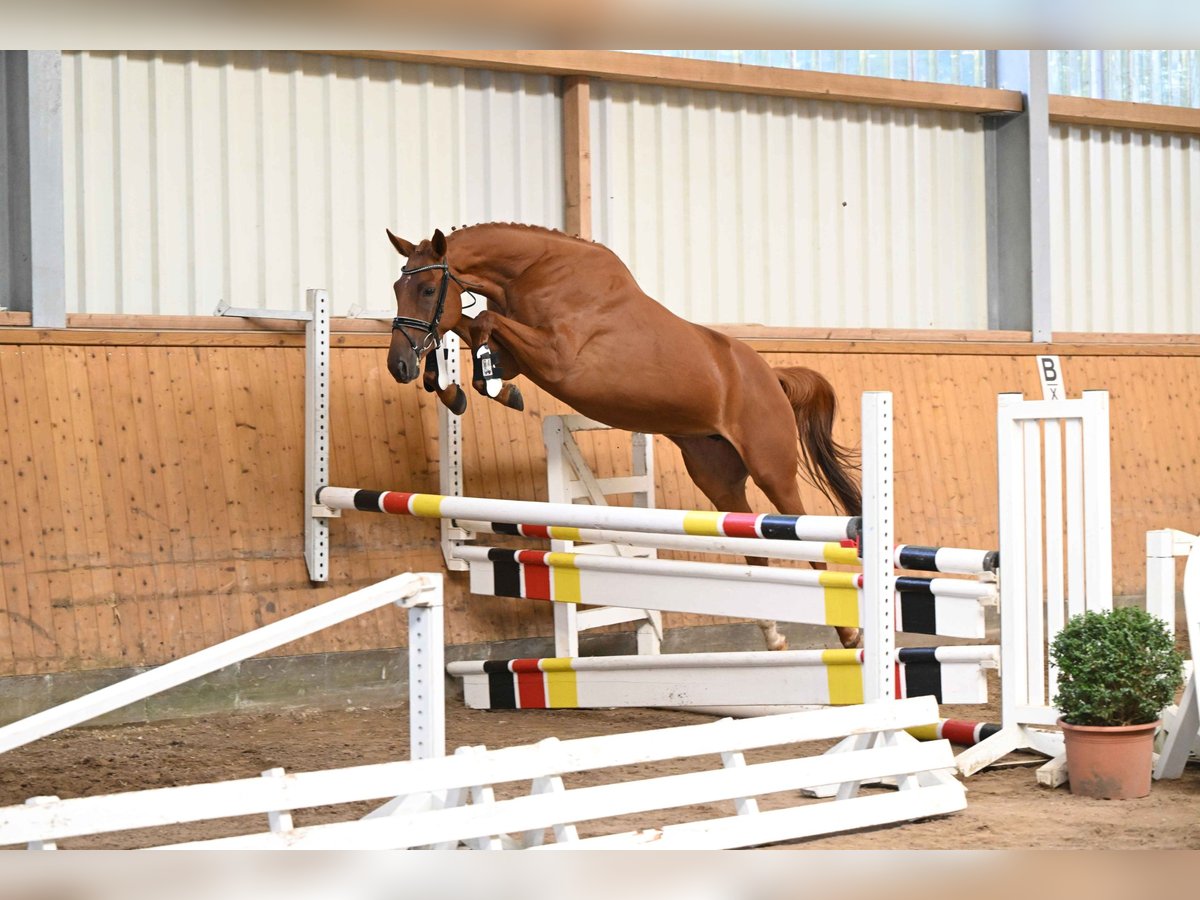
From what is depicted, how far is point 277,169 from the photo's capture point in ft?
19.0

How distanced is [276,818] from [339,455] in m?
3.17

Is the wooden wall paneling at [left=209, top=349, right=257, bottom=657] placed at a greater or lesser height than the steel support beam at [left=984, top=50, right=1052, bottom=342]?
lesser

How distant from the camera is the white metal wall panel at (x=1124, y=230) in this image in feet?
26.6

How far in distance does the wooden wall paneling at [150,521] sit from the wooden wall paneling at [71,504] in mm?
180

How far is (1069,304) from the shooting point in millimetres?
8086

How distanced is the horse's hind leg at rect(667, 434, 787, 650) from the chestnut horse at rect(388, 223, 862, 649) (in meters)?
0.08

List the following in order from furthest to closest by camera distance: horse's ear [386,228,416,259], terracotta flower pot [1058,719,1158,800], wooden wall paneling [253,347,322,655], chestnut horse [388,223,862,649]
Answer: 1. wooden wall paneling [253,347,322,655]
2. horse's ear [386,228,416,259]
3. chestnut horse [388,223,862,649]
4. terracotta flower pot [1058,719,1158,800]

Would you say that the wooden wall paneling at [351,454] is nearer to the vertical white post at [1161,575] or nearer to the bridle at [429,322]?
the bridle at [429,322]

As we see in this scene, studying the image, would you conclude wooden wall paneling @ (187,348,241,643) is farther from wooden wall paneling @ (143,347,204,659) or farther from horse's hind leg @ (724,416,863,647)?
horse's hind leg @ (724,416,863,647)

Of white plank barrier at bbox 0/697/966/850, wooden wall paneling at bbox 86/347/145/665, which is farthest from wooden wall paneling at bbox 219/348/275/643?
white plank barrier at bbox 0/697/966/850

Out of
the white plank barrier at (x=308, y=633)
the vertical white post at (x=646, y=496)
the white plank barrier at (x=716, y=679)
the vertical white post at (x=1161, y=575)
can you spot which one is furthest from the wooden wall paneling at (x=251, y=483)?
the vertical white post at (x=1161, y=575)

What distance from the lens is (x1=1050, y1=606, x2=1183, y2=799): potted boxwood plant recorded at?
10.8 ft

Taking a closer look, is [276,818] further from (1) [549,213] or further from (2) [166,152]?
(1) [549,213]

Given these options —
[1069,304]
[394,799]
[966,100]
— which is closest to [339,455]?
[394,799]
